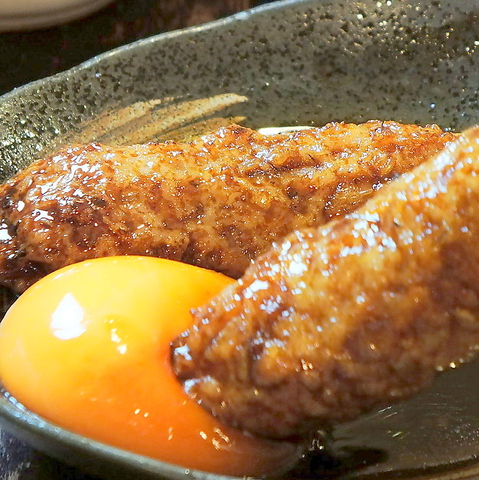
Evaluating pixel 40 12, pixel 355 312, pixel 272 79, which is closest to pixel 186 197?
pixel 355 312

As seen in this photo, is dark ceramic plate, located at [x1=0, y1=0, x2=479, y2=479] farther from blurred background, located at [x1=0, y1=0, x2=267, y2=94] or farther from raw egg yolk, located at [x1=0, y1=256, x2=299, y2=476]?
blurred background, located at [x1=0, y1=0, x2=267, y2=94]

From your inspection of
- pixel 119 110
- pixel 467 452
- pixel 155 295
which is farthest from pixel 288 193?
pixel 119 110

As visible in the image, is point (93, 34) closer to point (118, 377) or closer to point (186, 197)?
point (186, 197)

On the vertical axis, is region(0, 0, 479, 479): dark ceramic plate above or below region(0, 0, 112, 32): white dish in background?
below

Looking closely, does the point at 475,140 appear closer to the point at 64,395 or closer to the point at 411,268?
the point at 411,268

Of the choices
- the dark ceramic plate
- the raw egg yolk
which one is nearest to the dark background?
the dark ceramic plate

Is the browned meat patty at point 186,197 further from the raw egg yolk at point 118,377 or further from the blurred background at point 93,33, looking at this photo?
the blurred background at point 93,33

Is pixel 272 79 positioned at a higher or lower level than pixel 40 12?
lower
